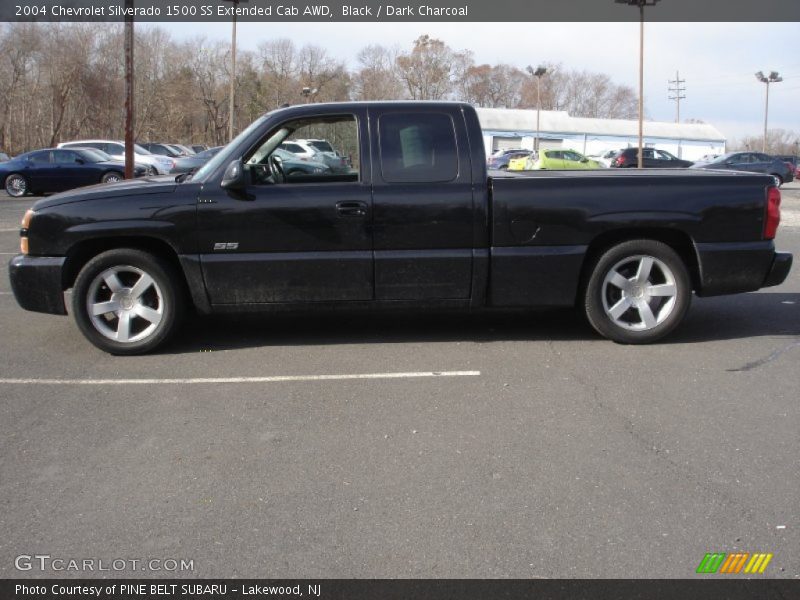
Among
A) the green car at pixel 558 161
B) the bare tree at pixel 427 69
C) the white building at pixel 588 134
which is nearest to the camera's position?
the green car at pixel 558 161

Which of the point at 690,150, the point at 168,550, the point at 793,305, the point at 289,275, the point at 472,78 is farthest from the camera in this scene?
the point at 472,78

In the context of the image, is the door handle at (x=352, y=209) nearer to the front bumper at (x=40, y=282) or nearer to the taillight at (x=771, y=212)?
A: the front bumper at (x=40, y=282)

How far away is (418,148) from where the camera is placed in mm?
6109

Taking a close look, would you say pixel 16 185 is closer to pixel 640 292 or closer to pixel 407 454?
pixel 640 292

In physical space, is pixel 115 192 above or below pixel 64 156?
below

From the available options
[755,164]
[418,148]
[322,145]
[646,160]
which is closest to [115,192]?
[322,145]

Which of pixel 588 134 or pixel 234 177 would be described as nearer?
pixel 234 177

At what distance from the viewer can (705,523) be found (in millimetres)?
3410

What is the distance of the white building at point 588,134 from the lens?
228 feet

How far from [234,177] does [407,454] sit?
8.85ft

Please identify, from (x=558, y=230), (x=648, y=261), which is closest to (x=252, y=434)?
(x=558, y=230)

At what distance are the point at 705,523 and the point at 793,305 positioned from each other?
206 inches

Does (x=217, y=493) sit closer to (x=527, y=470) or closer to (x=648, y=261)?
(x=527, y=470)
